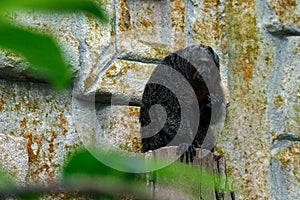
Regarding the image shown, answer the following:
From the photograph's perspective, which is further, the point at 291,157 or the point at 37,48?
the point at 291,157

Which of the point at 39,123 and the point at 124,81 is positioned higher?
the point at 124,81

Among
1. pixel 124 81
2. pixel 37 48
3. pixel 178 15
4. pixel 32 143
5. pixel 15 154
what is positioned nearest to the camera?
pixel 37 48

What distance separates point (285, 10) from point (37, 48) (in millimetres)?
2000

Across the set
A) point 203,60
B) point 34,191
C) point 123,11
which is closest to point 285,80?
point 203,60

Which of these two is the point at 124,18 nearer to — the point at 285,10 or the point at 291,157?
the point at 285,10

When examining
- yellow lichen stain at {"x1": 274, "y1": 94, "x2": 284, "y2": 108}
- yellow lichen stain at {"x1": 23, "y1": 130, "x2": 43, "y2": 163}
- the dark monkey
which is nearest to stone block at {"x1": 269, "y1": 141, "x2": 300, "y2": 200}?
yellow lichen stain at {"x1": 274, "y1": 94, "x2": 284, "y2": 108}

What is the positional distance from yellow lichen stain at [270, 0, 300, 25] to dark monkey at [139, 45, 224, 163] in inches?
15.2

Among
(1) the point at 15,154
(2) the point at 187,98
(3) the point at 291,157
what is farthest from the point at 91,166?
(3) the point at 291,157

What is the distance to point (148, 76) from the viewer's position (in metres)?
1.99

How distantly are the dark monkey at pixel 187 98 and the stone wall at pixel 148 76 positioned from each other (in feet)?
0.25

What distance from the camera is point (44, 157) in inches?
71.8

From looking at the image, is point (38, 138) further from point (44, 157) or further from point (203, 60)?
point (203, 60)

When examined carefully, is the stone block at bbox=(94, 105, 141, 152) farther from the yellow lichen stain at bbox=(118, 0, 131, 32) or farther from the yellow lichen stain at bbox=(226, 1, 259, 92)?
the yellow lichen stain at bbox=(226, 1, 259, 92)

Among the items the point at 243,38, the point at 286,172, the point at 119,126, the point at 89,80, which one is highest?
the point at 243,38
